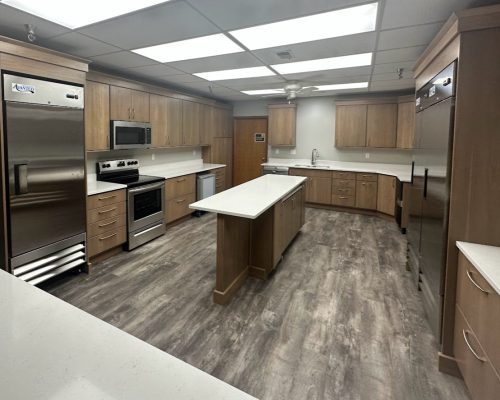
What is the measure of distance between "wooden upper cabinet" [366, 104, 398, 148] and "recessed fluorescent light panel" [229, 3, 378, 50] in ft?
11.7

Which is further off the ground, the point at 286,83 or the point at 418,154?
the point at 286,83

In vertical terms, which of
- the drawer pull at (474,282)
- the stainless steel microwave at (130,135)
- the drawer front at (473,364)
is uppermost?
the stainless steel microwave at (130,135)

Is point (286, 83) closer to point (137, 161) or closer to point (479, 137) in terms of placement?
point (137, 161)

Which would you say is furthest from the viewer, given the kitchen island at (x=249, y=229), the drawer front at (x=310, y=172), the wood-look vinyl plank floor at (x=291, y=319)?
the drawer front at (x=310, y=172)

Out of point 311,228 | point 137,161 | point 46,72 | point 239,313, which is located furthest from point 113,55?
point 311,228

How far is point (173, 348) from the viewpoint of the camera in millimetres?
2197

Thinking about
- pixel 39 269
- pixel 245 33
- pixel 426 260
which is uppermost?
pixel 245 33

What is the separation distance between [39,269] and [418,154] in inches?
148

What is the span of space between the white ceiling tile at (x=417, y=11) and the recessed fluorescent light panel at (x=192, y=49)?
142 cm

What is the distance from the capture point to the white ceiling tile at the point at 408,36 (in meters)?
2.66

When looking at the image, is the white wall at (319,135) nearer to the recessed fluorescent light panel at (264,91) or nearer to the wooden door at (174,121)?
the recessed fluorescent light panel at (264,91)

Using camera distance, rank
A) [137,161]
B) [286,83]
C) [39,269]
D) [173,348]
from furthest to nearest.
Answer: [286,83], [137,161], [39,269], [173,348]

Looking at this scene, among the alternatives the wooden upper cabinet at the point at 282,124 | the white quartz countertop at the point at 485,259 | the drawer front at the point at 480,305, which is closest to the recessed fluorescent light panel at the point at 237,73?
the wooden upper cabinet at the point at 282,124

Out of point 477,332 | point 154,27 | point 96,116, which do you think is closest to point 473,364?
point 477,332
